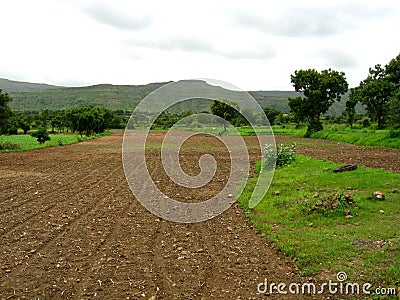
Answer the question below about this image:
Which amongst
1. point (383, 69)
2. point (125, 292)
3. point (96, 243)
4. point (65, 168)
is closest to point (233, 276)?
point (125, 292)

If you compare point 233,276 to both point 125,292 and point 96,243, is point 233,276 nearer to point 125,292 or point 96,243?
point 125,292

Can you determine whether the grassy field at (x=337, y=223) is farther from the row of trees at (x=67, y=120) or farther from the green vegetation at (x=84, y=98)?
the green vegetation at (x=84, y=98)

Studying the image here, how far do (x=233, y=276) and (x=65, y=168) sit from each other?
1430 cm

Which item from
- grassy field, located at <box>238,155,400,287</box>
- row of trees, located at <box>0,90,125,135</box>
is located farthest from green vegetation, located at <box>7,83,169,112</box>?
grassy field, located at <box>238,155,400,287</box>

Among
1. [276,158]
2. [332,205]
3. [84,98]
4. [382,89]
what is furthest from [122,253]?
[84,98]

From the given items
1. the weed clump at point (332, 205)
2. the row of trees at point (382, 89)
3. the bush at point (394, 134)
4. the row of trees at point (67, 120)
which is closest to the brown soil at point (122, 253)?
the weed clump at point (332, 205)

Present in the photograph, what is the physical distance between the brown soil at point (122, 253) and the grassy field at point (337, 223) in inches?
18.3

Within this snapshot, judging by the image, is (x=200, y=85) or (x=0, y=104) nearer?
(x=200, y=85)

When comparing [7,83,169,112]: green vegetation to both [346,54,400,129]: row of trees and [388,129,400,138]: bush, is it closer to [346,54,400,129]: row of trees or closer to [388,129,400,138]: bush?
[346,54,400,129]: row of trees

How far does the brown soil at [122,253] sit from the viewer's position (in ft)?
16.6

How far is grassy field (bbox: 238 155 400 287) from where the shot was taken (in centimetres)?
554

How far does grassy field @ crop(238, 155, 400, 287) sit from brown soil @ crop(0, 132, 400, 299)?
464 millimetres

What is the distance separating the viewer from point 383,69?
147ft

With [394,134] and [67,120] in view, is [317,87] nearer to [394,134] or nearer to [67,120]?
[394,134]
